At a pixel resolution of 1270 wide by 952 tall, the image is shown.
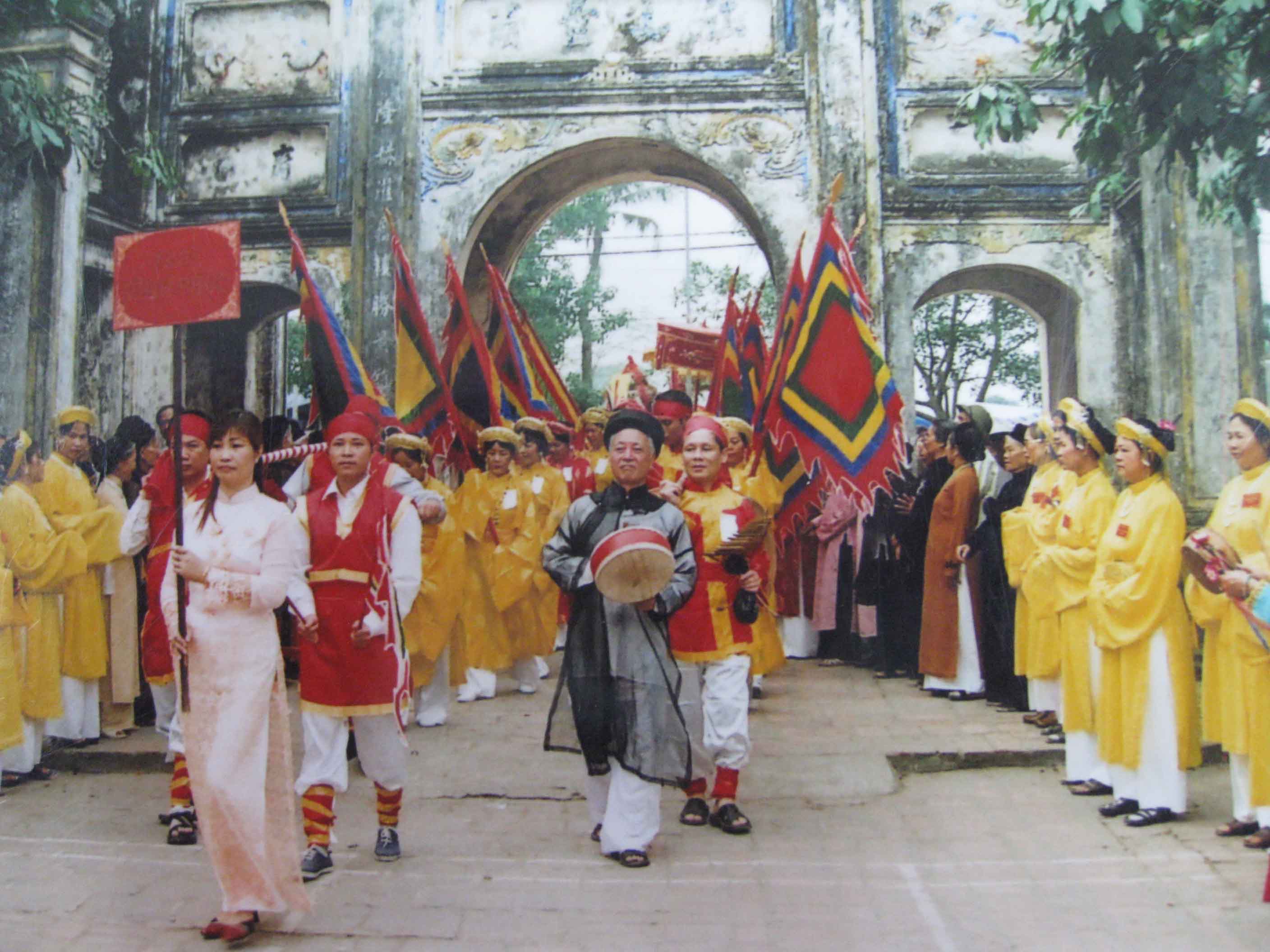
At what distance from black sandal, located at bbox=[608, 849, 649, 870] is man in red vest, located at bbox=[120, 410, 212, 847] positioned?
1846 mm

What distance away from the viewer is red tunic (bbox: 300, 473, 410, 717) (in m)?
4.70

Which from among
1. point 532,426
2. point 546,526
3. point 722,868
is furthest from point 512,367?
point 722,868

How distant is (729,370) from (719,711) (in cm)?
501

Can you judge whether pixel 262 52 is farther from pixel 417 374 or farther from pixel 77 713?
pixel 77 713

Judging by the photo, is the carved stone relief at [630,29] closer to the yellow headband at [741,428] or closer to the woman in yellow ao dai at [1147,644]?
the yellow headband at [741,428]

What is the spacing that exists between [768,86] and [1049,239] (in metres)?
2.99

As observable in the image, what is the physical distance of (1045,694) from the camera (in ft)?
23.5

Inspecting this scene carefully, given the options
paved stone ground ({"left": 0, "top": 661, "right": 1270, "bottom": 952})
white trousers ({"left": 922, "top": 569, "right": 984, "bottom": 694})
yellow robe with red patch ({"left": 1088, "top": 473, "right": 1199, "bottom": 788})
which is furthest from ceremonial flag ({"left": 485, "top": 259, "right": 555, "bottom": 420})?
yellow robe with red patch ({"left": 1088, "top": 473, "right": 1199, "bottom": 788})

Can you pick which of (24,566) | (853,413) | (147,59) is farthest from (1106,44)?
(147,59)

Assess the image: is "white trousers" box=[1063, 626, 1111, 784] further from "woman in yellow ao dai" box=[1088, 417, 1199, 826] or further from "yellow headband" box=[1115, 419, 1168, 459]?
"yellow headband" box=[1115, 419, 1168, 459]

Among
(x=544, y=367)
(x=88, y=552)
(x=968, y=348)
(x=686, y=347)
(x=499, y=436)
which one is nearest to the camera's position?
(x=88, y=552)

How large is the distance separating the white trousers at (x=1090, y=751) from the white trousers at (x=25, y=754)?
521 cm

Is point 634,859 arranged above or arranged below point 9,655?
below

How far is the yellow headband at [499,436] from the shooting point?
852 cm
